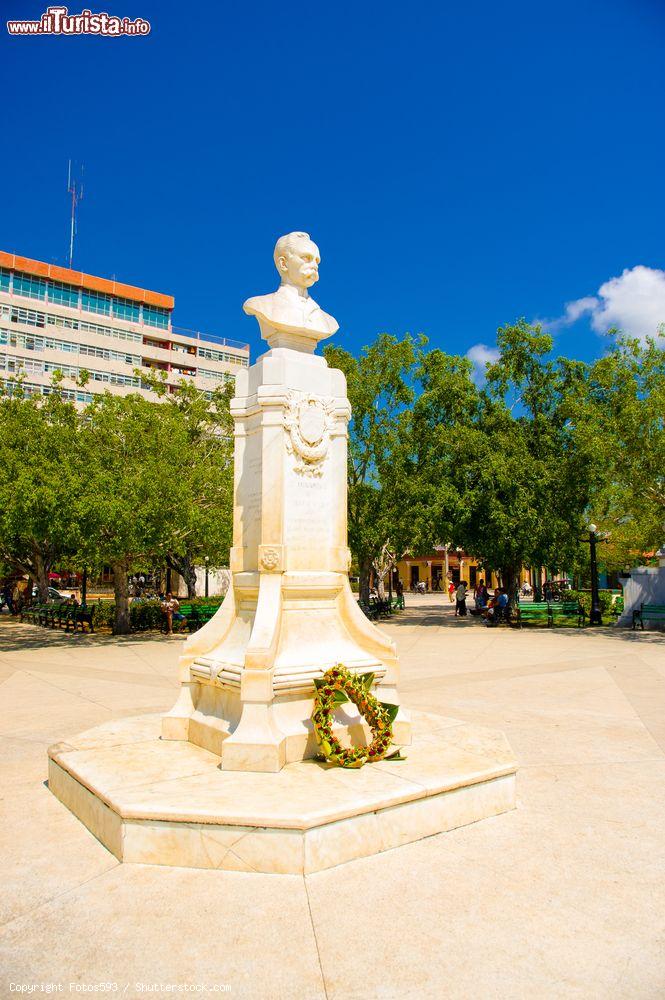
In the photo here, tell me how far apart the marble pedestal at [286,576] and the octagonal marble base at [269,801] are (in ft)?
1.61

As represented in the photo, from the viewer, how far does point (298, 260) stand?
7.04 meters

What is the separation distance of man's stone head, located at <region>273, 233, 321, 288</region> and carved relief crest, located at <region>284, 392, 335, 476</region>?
1326 mm

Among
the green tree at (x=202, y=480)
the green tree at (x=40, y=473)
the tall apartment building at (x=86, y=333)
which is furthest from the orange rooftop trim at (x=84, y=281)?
the green tree at (x=40, y=473)

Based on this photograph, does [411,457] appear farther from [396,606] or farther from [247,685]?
[247,685]

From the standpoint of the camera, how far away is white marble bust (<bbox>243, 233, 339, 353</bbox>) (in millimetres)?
6883

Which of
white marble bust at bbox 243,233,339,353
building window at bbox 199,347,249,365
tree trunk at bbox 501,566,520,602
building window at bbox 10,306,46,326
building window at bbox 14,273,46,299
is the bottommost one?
tree trunk at bbox 501,566,520,602

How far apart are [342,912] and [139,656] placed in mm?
12420

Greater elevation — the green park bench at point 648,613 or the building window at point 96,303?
the building window at point 96,303

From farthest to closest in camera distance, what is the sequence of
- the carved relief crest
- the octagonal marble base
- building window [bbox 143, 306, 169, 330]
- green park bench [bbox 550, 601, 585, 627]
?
1. building window [bbox 143, 306, 169, 330]
2. green park bench [bbox 550, 601, 585, 627]
3. the carved relief crest
4. the octagonal marble base

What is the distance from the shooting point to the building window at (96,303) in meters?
57.6

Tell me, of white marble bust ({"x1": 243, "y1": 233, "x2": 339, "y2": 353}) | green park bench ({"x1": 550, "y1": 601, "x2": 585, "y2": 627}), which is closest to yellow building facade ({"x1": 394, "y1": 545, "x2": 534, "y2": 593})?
green park bench ({"x1": 550, "y1": 601, "x2": 585, "y2": 627})

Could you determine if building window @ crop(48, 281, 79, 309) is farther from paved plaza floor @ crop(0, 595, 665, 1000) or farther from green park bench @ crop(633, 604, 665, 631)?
paved plaza floor @ crop(0, 595, 665, 1000)

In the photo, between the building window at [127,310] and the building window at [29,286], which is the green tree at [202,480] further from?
the building window at [127,310]

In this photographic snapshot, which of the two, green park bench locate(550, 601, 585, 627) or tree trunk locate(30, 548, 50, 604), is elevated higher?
tree trunk locate(30, 548, 50, 604)
